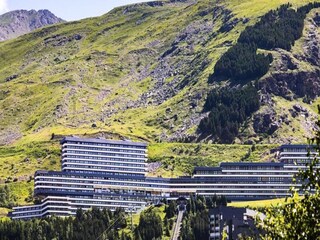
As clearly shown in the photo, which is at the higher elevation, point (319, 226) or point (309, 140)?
point (309, 140)

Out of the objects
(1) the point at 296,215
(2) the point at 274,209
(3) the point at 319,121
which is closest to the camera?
(3) the point at 319,121

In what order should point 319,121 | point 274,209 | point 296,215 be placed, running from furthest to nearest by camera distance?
point 274,209 < point 296,215 < point 319,121

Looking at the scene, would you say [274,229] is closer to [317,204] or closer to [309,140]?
[317,204]

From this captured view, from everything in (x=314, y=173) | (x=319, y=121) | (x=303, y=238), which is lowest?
(x=303, y=238)

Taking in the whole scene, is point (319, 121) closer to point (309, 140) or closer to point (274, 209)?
point (309, 140)

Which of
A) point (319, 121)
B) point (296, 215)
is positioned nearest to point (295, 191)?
point (296, 215)

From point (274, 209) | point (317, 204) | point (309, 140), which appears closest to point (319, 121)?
point (309, 140)

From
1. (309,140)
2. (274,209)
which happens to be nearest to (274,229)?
(274,209)

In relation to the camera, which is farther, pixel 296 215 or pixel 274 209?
pixel 274 209

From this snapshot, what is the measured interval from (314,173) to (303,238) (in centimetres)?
310

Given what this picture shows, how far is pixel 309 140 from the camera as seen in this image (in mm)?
38281

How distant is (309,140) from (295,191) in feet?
11.4

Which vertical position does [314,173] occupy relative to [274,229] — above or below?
above

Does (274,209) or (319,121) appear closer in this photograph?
(319,121)
